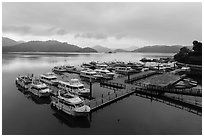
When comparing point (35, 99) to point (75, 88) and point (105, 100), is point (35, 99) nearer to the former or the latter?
point (75, 88)

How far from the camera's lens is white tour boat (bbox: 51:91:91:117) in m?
29.8

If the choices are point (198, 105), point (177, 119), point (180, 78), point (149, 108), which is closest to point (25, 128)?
point (149, 108)

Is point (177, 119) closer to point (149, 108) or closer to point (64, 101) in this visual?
point (149, 108)

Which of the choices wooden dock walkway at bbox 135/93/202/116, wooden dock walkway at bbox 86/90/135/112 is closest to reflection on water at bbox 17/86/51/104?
wooden dock walkway at bbox 86/90/135/112

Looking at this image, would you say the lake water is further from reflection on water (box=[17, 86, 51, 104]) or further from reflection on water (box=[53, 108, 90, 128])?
reflection on water (box=[17, 86, 51, 104])

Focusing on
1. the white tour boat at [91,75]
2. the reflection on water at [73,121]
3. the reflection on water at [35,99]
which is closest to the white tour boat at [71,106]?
the reflection on water at [73,121]

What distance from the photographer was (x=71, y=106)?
102ft

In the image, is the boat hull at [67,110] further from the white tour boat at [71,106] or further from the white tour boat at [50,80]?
the white tour boat at [50,80]

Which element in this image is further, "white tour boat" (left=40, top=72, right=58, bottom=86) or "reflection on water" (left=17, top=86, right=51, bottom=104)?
"white tour boat" (left=40, top=72, right=58, bottom=86)

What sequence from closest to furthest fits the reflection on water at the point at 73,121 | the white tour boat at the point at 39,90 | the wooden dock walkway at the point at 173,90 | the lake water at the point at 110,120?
the lake water at the point at 110,120, the reflection on water at the point at 73,121, the wooden dock walkway at the point at 173,90, the white tour boat at the point at 39,90

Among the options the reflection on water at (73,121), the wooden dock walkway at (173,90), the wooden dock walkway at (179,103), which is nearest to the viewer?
the reflection on water at (73,121)

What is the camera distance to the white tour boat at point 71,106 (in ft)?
97.7

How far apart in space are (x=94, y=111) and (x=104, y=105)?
306 cm

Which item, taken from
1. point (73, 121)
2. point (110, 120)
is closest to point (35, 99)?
point (73, 121)
